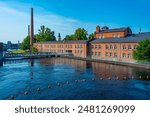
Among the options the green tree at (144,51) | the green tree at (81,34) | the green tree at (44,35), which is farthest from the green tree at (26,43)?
the green tree at (144,51)

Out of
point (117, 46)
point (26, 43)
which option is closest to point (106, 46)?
point (117, 46)

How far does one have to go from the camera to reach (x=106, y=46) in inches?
2844

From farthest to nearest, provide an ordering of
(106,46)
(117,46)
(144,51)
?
(106,46) → (117,46) → (144,51)

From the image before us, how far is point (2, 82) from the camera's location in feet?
112

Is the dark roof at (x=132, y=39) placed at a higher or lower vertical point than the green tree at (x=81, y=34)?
lower

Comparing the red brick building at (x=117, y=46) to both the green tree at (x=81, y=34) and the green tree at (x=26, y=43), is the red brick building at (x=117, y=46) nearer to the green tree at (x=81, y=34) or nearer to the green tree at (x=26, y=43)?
the green tree at (x=81, y=34)

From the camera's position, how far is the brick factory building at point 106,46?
212 feet

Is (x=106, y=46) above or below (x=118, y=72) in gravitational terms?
above

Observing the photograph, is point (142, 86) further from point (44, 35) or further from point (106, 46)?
point (44, 35)

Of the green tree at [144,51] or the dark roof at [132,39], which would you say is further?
the dark roof at [132,39]

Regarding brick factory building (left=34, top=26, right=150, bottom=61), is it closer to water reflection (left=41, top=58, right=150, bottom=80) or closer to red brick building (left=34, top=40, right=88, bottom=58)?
red brick building (left=34, top=40, right=88, bottom=58)

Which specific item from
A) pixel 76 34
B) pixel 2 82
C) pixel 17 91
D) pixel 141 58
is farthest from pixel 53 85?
pixel 76 34

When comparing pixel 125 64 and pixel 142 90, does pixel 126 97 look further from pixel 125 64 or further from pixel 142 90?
pixel 125 64

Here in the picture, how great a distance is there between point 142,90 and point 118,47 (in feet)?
131
